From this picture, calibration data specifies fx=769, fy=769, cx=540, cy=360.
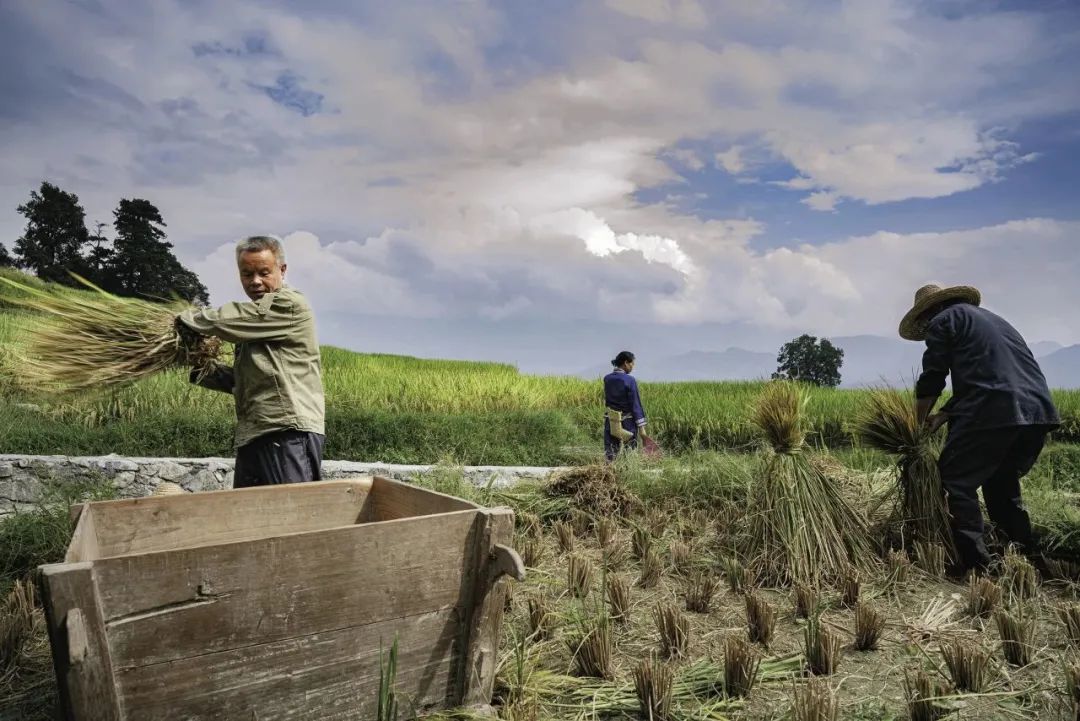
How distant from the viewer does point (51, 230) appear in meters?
29.4

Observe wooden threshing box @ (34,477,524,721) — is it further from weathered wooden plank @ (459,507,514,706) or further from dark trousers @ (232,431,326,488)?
dark trousers @ (232,431,326,488)

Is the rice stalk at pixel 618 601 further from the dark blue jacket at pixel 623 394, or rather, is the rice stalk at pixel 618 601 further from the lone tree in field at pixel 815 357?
the lone tree in field at pixel 815 357

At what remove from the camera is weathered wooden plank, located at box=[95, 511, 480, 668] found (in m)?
1.96

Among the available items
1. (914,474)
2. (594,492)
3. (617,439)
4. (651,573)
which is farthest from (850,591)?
(617,439)

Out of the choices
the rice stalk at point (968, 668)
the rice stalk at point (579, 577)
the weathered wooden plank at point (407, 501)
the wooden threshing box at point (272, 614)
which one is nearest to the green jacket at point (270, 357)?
the weathered wooden plank at point (407, 501)

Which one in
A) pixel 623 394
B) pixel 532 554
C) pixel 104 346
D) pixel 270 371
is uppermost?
pixel 104 346

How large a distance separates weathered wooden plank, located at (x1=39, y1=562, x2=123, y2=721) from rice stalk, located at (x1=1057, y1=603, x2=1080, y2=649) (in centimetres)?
370

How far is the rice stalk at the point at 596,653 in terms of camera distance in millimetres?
A: 3008

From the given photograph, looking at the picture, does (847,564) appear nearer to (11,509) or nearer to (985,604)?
(985,604)

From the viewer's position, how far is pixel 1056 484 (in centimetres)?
783

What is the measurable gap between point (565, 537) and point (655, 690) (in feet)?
7.58

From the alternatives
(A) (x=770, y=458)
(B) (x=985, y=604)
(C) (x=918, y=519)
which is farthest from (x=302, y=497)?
(C) (x=918, y=519)

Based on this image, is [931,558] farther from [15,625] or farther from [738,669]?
[15,625]

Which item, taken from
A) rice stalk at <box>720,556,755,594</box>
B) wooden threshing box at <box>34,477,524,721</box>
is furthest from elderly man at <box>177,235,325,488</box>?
rice stalk at <box>720,556,755,594</box>
